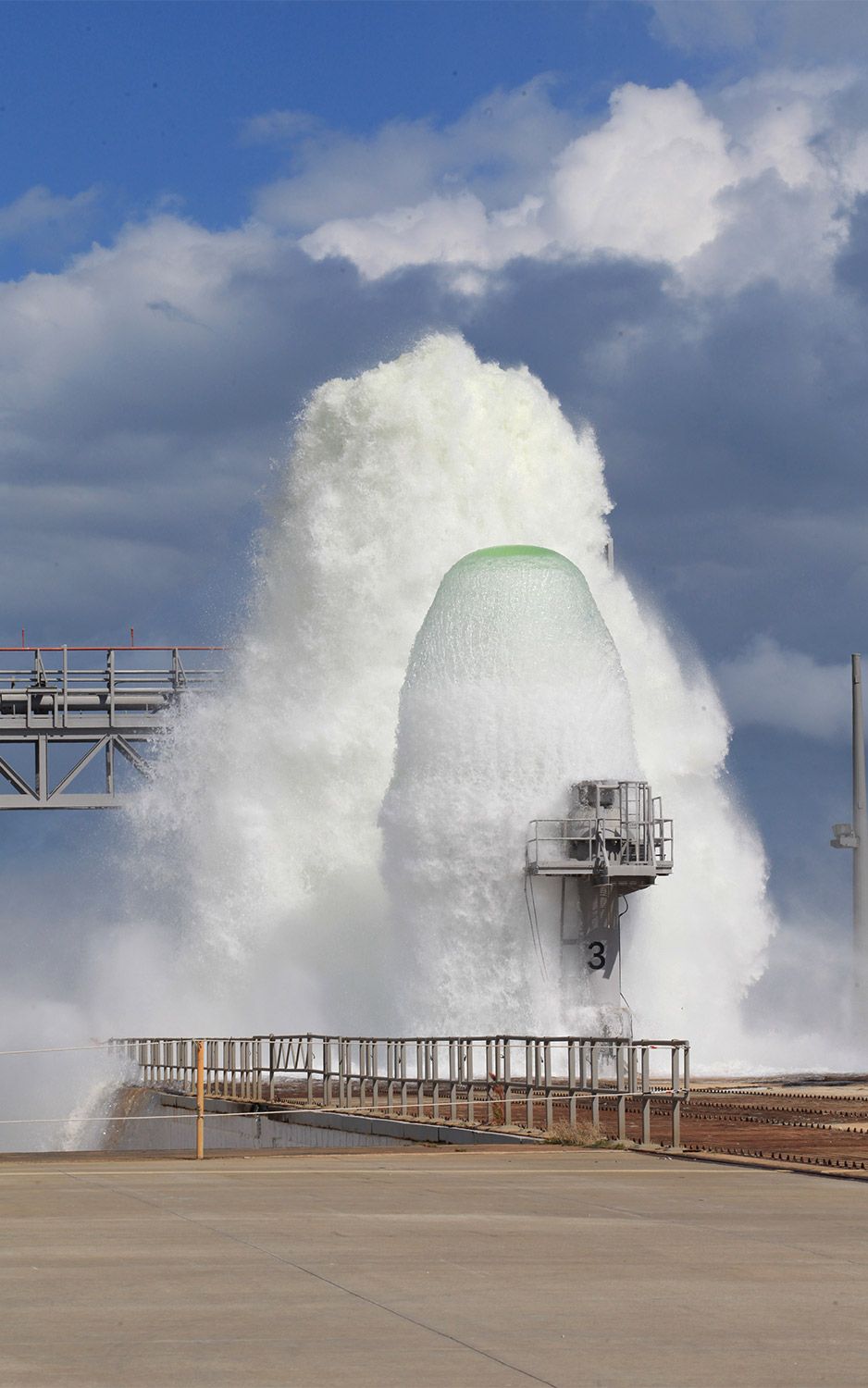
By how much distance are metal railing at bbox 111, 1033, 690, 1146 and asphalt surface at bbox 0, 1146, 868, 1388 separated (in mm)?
5350

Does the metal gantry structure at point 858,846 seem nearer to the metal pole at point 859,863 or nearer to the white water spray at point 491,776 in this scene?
the metal pole at point 859,863

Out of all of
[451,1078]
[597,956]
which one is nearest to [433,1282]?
[451,1078]

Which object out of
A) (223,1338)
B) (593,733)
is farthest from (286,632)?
(223,1338)

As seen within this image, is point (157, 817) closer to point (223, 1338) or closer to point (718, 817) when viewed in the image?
point (718, 817)

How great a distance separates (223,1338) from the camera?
8.71m

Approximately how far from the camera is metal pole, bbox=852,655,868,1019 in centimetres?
5003

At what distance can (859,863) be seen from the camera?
52.1 metres

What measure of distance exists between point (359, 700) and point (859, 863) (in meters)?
13.6

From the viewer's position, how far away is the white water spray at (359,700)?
49.8 meters

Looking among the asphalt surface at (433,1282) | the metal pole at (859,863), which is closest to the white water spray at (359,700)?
the metal pole at (859,863)

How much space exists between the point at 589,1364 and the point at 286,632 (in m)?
46.2

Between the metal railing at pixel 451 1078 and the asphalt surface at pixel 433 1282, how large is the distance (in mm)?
5350

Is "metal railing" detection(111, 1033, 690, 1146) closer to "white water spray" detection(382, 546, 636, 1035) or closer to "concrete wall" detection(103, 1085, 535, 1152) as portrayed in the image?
"concrete wall" detection(103, 1085, 535, 1152)

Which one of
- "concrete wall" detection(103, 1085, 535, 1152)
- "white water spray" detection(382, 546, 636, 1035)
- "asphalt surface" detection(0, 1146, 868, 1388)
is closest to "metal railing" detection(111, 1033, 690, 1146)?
"concrete wall" detection(103, 1085, 535, 1152)
